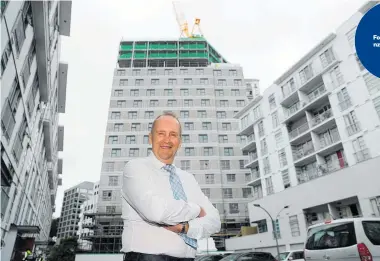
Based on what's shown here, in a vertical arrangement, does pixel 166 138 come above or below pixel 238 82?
below

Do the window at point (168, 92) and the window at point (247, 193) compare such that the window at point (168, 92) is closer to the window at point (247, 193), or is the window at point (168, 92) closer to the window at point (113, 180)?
the window at point (113, 180)

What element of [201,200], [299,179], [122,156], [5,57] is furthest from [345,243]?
[122,156]

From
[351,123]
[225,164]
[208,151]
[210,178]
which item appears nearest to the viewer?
[351,123]

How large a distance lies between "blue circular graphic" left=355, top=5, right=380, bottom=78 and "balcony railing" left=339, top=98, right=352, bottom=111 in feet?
76.2

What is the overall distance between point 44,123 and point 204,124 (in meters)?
24.6

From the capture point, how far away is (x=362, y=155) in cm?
2131

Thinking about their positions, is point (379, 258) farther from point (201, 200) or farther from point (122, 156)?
point (122, 156)

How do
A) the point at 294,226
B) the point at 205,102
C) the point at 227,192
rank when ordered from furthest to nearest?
the point at 205,102 < the point at 227,192 < the point at 294,226

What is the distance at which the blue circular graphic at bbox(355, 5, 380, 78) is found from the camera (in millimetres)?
2969

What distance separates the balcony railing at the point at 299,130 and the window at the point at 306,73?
15.4 ft

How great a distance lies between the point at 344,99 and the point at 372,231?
21.3 m

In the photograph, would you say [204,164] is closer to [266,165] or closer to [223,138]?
[223,138]

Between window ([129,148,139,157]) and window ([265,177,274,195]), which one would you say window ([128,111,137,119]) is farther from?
window ([265,177,274,195])

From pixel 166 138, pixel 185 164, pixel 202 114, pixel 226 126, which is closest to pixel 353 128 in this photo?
pixel 226 126
